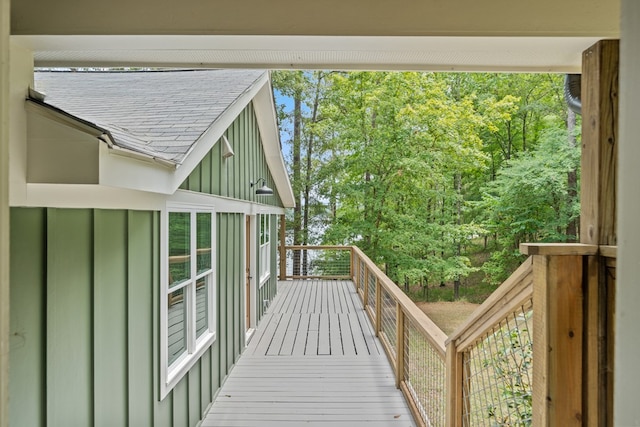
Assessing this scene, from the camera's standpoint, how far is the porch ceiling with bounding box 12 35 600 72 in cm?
154

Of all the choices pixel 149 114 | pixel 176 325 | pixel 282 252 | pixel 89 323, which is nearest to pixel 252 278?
pixel 176 325

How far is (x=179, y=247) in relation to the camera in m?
3.40

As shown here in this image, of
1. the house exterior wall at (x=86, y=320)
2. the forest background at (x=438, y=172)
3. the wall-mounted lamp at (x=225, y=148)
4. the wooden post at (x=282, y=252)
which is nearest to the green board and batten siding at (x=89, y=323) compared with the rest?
the house exterior wall at (x=86, y=320)

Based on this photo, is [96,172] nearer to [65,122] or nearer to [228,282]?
[65,122]

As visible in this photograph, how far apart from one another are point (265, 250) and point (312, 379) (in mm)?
4139

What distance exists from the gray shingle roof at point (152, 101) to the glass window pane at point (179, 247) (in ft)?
2.32

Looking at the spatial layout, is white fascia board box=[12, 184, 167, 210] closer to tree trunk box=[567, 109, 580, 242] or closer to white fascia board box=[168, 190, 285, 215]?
white fascia board box=[168, 190, 285, 215]

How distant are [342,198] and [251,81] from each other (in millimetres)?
9306

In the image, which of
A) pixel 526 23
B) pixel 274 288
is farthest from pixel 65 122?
pixel 274 288

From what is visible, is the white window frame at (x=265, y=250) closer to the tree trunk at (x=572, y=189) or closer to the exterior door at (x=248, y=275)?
the exterior door at (x=248, y=275)

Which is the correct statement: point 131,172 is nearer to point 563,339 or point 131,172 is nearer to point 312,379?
point 563,339

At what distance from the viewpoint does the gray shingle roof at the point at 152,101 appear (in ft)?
8.96

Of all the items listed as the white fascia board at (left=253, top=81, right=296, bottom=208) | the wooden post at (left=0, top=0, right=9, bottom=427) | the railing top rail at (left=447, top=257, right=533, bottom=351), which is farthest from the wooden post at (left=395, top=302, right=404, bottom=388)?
the white fascia board at (left=253, top=81, right=296, bottom=208)

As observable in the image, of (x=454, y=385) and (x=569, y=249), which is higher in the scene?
(x=569, y=249)
